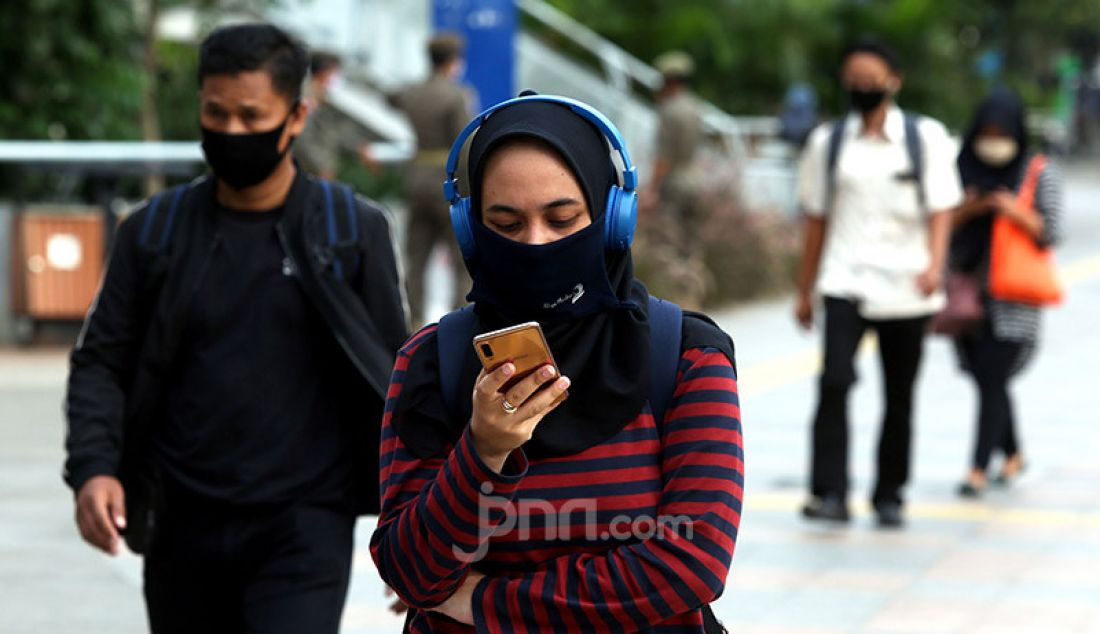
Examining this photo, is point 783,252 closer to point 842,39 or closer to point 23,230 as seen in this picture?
point 23,230

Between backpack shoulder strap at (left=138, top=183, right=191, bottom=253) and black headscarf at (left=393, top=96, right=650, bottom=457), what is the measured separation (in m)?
1.30

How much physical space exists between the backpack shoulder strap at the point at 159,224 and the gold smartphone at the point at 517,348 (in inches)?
61.2

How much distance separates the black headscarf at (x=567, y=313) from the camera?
2.55m

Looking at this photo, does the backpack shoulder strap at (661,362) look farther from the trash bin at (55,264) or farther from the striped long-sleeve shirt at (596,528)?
the trash bin at (55,264)

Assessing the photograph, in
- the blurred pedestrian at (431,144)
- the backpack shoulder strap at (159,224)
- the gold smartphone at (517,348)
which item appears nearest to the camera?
the gold smartphone at (517,348)

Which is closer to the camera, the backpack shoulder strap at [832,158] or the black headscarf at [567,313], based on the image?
the black headscarf at [567,313]

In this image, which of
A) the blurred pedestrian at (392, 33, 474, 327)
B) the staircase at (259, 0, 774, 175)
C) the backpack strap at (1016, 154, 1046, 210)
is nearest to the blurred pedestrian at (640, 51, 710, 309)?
the staircase at (259, 0, 774, 175)

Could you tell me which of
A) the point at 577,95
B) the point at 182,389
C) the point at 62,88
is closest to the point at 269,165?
the point at 182,389

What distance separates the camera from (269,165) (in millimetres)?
3869

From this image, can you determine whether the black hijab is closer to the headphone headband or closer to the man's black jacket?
the man's black jacket

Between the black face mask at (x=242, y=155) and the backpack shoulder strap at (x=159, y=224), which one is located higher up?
the black face mask at (x=242, y=155)

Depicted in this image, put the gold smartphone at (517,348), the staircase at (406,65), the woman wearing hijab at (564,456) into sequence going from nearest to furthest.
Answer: the gold smartphone at (517,348) → the woman wearing hijab at (564,456) → the staircase at (406,65)

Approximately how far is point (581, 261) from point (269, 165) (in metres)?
1.45

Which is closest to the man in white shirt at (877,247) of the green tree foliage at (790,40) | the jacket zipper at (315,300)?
the jacket zipper at (315,300)
